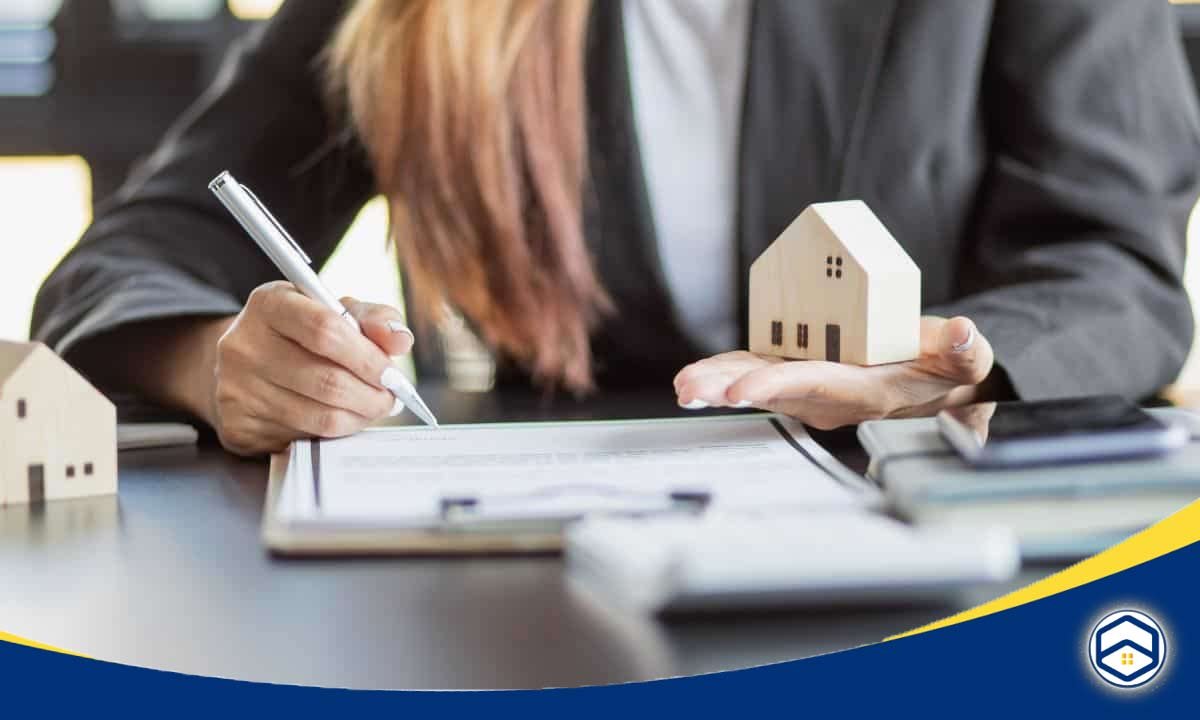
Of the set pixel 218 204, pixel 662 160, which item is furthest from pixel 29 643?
pixel 662 160

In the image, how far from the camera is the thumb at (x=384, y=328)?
58 cm

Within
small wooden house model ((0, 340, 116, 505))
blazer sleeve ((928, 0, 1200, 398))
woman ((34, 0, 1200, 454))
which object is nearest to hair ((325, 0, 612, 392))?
woman ((34, 0, 1200, 454))

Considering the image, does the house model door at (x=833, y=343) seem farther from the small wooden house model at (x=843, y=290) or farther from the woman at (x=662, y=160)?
the woman at (x=662, y=160)

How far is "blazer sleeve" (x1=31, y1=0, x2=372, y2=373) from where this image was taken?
79cm

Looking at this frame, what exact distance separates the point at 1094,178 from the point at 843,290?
0.43 m

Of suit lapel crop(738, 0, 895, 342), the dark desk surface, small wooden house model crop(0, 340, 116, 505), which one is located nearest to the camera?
the dark desk surface

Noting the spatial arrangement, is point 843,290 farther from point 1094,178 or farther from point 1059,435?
point 1094,178

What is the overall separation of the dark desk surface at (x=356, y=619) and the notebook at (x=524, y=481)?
0.01 meters

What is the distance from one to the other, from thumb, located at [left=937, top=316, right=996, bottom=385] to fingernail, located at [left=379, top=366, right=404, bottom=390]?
26 cm

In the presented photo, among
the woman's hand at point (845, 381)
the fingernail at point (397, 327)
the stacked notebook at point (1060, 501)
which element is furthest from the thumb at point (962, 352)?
the fingernail at point (397, 327)

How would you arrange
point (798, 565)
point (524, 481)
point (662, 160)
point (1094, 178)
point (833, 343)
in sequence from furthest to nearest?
point (662, 160), point (1094, 178), point (833, 343), point (524, 481), point (798, 565)

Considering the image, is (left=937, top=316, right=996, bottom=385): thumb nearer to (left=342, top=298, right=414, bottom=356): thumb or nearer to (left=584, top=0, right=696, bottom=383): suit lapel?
(left=342, top=298, right=414, bottom=356): thumb

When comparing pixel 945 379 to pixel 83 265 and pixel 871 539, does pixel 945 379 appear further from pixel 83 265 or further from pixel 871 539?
pixel 83 265

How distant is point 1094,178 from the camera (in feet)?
2.93
